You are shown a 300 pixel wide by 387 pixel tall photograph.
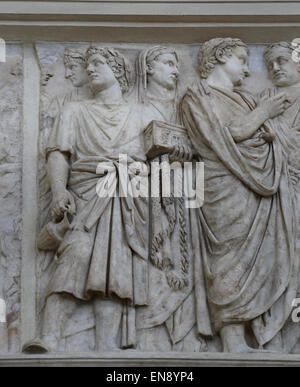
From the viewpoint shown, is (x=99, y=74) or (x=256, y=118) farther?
(x=99, y=74)

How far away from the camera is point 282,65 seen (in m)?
12.1

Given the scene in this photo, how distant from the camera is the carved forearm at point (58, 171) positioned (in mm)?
11383

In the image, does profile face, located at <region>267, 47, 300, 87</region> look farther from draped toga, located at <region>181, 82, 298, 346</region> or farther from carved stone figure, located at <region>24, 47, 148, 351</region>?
carved stone figure, located at <region>24, 47, 148, 351</region>

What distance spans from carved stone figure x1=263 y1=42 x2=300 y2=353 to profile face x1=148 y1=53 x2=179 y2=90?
0.71 meters

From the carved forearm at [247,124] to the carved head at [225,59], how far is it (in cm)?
39

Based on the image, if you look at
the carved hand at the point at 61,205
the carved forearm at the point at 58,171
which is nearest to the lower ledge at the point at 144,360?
the carved hand at the point at 61,205

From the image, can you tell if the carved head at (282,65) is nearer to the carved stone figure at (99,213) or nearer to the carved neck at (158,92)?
the carved neck at (158,92)

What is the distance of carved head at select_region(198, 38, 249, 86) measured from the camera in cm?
1195

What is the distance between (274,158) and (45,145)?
1703 millimetres

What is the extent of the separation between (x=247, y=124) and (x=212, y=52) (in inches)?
27.0

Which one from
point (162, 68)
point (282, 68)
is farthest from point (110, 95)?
point (282, 68)

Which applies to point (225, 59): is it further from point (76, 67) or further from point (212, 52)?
point (76, 67)

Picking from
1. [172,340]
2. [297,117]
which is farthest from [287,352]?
[297,117]
